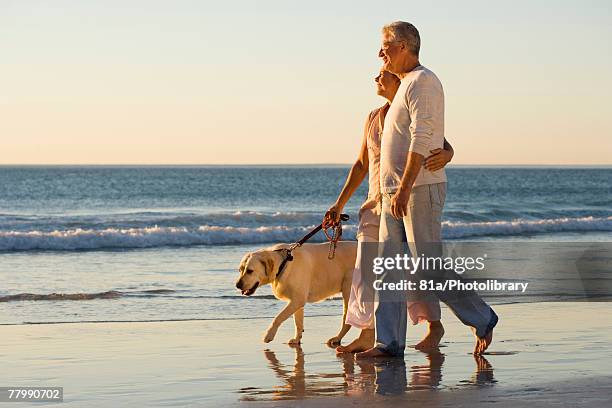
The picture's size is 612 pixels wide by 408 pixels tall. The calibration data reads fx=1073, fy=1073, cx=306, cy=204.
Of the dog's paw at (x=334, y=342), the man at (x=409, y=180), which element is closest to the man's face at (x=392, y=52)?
the man at (x=409, y=180)

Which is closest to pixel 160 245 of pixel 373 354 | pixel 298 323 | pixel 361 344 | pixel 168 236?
pixel 168 236

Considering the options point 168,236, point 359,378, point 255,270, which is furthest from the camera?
point 168,236

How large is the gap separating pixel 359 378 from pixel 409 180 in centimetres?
114

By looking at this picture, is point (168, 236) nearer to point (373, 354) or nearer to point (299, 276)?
point (299, 276)

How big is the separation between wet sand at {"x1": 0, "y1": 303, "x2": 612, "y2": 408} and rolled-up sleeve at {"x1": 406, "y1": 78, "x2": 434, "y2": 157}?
4.16ft

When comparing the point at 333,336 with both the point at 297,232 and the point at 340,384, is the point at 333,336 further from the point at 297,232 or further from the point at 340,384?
the point at 297,232

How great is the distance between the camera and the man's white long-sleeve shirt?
20.0 ft

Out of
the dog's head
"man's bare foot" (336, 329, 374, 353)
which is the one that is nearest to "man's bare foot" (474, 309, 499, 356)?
"man's bare foot" (336, 329, 374, 353)

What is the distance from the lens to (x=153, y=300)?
33.7ft

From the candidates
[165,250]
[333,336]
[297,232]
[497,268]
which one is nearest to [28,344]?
[333,336]

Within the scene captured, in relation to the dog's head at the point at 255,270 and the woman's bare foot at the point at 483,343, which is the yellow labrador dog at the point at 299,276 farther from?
the woman's bare foot at the point at 483,343

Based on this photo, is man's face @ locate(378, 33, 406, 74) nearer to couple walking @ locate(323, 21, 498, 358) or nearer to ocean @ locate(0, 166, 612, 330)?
couple walking @ locate(323, 21, 498, 358)

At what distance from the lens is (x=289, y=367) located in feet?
20.6

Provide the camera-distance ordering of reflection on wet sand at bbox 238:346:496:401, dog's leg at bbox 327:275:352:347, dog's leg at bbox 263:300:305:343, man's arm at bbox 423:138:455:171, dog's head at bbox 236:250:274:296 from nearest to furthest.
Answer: reflection on wet sand at bbox 238:346:496:401 < man's arm at bbox 423:138:455:171 < dog's head at bbox 236:250:274:296 < dog's leg at bbox 263:300:305:343 < dog's leg at bbox 327:275:352:347
